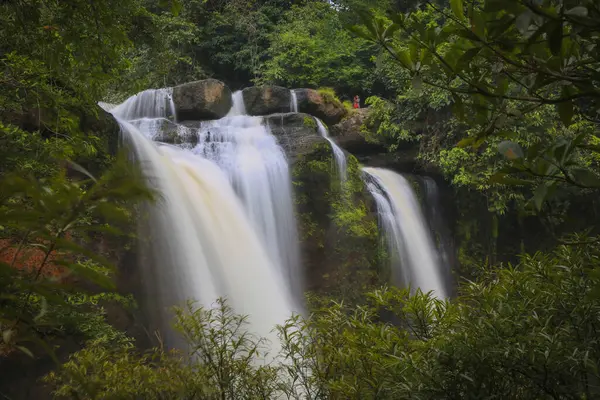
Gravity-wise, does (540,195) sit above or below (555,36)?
below

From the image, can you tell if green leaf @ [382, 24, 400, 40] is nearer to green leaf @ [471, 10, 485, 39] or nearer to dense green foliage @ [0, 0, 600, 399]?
dense green foliage @ [0, 0, 600, 399]

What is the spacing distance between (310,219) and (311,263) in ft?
3.04

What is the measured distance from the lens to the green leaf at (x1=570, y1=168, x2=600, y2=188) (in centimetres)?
125

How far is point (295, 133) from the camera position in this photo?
34.6 feet

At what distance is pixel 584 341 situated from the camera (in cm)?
201

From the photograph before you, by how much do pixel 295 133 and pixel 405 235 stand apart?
354 cm

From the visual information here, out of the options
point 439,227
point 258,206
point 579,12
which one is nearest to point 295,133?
point 258,206

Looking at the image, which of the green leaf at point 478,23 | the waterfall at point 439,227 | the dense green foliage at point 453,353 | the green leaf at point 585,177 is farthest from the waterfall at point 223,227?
the green leaf at point 585,177

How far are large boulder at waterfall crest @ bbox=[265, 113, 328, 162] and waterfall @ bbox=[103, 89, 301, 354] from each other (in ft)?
0.86

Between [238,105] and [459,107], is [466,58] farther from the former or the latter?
[238,105]

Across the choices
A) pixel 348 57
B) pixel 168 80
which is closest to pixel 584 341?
pixel 348 57

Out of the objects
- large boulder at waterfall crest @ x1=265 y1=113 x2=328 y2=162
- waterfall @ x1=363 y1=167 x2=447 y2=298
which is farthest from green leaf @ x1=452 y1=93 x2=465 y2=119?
waterfall @ x1=363 y1=167 x2=447 y2=298

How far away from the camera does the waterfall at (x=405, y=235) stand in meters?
9.99

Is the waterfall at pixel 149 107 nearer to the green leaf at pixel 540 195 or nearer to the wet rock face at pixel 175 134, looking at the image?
the wet rock face at pixel 175 134
